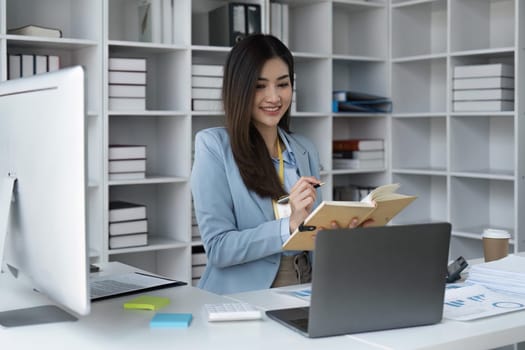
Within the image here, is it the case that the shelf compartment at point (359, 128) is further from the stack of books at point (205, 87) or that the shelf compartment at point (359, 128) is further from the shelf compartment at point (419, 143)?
the stack of books at point (205, 87)

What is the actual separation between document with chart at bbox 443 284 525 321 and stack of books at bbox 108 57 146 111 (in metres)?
2.10

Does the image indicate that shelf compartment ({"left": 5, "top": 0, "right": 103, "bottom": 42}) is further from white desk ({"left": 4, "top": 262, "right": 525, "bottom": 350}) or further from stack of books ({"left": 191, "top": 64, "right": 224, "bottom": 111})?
white desk ({"left": 4, "top": 262, "right": 525, "bottom": 350})

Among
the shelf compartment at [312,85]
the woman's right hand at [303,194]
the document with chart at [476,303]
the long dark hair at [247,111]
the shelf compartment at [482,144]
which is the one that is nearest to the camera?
the document with chart at [476,303]

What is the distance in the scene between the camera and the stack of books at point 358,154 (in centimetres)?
436

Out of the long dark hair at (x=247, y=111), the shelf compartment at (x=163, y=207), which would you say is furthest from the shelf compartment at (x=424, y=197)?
the long dark hair at (x=247, y=111)

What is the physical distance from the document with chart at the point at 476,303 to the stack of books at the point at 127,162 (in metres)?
2.05

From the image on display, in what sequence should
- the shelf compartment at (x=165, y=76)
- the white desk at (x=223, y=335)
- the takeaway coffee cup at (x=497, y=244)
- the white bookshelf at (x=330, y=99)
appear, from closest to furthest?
the white desk at (x=223, y=335)
the takeaway coffee cup at (x=497, y=244)
the white bookshelf at (x=330, y=99)
the shelf compartment at (x=165, y=76)

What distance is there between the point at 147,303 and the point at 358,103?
2858mm

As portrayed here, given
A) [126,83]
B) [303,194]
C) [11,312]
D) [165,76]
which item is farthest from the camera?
[165,76]

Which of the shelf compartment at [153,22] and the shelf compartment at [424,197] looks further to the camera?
the shelf compartment at [424,197]

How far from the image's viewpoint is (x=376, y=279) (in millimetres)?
1467

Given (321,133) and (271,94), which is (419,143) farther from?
(271,94)

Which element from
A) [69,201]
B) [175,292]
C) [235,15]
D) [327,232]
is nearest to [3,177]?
[69,201]

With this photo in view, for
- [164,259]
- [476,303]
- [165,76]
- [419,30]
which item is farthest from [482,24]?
[476,303]
